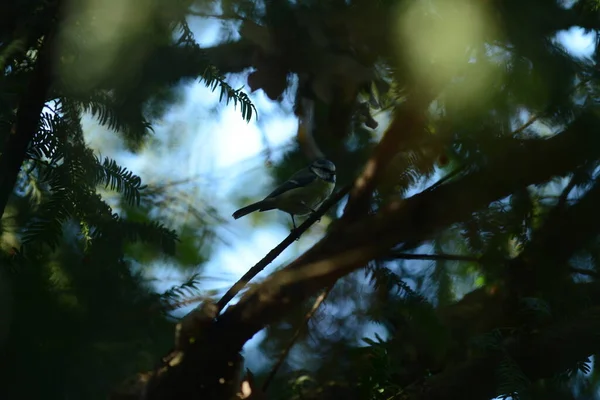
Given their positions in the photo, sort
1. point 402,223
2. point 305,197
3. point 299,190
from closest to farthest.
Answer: point 402,223
point 299,190
point 305,197

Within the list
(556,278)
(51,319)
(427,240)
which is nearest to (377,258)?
(427,240)

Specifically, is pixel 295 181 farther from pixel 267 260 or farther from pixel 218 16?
pixel 218 16

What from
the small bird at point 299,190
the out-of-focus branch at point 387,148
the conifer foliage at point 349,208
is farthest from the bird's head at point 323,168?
the out-of-focus branch at point 387,148

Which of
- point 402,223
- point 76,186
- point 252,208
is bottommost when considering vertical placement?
point 402,223

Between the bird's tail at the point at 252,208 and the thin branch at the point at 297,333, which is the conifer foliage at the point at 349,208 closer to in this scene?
the thin branch at the point at 297,333

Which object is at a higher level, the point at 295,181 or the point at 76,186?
the point at 295,181

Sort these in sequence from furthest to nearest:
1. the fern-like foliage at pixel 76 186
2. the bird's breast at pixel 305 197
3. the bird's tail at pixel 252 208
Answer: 1. the bird's breast at pixel 305 197
2. the bird's tail at pixel 252 208
3. the fern-like foliage at pixel 76 186

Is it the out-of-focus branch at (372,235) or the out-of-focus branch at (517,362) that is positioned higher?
the out-of-focus branch at (372,235)

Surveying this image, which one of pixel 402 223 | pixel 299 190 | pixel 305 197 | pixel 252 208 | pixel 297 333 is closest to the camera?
pixel 402 223

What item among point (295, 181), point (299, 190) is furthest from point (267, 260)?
point (299, 190)

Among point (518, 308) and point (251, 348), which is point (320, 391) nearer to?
point (251, 348)

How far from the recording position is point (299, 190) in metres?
1.55

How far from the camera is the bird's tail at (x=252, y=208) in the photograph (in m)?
1.18

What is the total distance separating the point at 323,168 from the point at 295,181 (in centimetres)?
8
